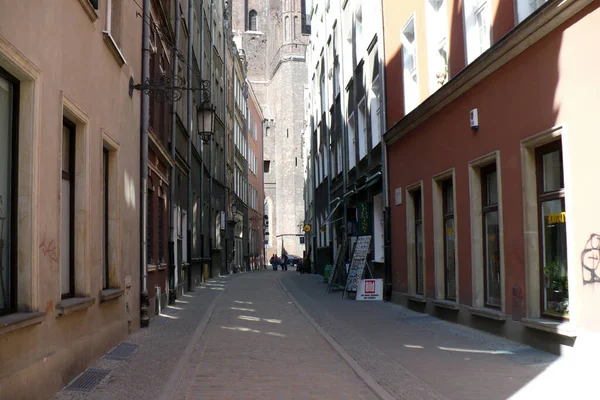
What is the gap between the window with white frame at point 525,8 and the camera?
10.7m

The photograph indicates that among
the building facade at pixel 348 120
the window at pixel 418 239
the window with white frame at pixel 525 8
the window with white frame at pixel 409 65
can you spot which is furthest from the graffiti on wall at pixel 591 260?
the building facade at pixel 348 120

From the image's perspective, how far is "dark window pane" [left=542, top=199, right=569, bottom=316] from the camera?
985 cm

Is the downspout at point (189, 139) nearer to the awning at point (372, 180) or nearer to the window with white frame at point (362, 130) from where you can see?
the window with white frame at point (362, 130)

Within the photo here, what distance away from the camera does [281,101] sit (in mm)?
81188

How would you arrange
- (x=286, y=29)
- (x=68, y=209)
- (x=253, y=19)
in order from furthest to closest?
1. (x=253, y=19)
2. (x=286, y=29)
3. (x=68, y=209)

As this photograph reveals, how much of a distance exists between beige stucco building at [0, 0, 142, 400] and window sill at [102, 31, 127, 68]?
0.02 m

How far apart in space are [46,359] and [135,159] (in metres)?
6.25

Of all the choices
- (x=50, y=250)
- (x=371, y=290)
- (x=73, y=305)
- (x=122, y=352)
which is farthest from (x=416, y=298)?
(x=50, y=250)

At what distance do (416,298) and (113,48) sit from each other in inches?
348

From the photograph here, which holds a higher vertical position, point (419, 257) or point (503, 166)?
point (503, 166)

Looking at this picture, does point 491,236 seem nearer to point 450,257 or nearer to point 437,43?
point 450,257

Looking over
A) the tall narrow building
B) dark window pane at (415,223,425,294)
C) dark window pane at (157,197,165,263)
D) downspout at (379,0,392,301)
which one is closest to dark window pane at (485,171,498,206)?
dark window pane at (415,223,425,294)

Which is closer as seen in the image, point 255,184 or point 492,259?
point 492,259

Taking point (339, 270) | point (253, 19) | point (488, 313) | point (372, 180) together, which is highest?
point (253, 19)
